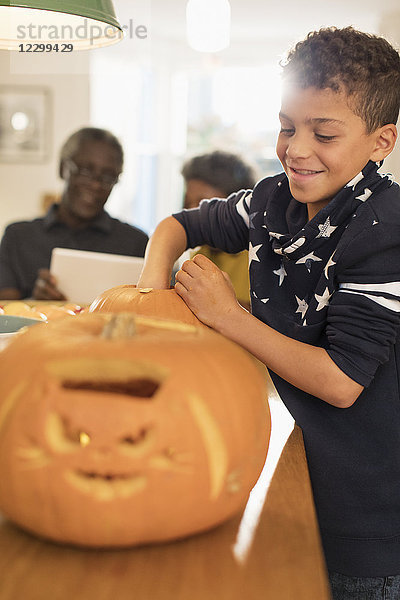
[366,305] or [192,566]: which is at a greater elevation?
[366,305]

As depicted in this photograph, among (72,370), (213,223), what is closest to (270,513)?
(72,370)

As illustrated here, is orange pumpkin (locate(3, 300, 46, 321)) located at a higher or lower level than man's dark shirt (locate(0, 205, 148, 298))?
higher

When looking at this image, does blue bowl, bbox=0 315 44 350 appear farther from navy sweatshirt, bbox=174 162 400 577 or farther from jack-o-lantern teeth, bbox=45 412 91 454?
jack-o-lantern teeth, bbox=45 412 91 454

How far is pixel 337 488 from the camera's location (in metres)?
0.93

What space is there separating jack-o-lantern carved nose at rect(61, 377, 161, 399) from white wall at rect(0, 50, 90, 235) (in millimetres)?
4568

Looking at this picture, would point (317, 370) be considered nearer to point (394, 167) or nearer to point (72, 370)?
point (72, 370)

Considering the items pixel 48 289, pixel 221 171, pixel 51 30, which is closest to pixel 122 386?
pixel 51 30

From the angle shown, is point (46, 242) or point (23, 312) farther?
point (46, 242)

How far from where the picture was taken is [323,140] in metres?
0.86

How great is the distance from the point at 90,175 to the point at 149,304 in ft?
5.68

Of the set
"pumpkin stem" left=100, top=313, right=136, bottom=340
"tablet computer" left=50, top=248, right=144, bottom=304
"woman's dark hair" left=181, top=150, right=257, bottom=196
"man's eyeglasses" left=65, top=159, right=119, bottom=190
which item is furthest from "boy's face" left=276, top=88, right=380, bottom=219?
"man's eyeglasses" left=65, top=159, right=119, bottom=190

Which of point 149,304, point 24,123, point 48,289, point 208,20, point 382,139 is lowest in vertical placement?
point 48,289

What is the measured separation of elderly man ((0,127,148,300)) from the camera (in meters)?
2.45

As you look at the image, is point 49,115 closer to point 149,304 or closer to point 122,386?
point 149,304
